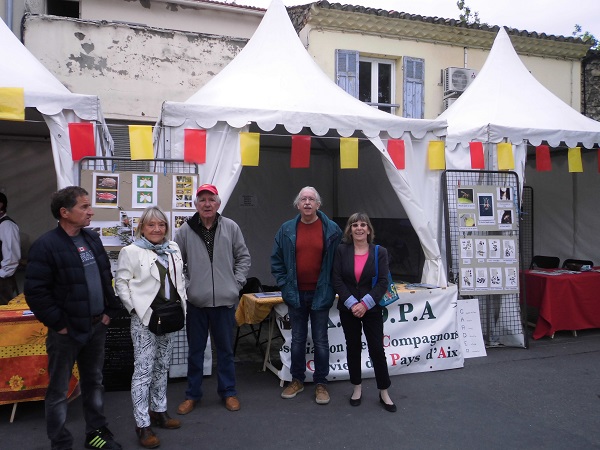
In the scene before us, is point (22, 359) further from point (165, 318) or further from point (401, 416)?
point (401, 416)

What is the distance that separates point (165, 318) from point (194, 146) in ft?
6.26

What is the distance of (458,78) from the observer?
10164 millimetres

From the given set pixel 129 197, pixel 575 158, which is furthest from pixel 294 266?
pixel 575 158

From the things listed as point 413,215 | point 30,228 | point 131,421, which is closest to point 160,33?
point 30,228

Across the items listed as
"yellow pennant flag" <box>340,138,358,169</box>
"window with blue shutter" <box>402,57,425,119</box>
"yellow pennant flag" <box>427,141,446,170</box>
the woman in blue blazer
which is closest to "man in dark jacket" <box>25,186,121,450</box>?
the woman in blue blazer

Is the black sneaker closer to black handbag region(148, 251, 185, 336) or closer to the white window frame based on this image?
black handbag region(148, 251, 185, 336)

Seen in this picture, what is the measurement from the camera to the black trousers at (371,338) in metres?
3.81

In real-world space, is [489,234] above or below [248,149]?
below

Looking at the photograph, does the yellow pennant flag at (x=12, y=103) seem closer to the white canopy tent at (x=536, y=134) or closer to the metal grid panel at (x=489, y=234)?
the metal grid panel at (x=489, y=234)

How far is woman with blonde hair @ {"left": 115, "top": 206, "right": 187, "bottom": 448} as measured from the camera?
3135 millimetres

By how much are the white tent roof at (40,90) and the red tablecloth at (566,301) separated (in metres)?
5.23

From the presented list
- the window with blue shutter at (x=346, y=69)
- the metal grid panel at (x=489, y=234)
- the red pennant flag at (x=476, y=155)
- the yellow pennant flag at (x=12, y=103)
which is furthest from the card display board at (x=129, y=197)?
the window with blue shutter at (x=346, y=69)

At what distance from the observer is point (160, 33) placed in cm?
873

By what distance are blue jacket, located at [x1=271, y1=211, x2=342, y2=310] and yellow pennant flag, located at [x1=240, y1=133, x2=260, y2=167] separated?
0.90m
